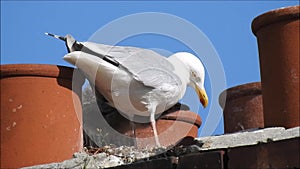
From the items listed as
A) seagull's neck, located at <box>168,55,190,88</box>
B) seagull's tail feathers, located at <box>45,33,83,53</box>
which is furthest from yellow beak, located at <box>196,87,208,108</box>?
seagull's tail feathers, located at <box>45,33,83,53</box>

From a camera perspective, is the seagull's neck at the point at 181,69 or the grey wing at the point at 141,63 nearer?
the grey wing at the point at 141,63

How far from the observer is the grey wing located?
5773 millimetres

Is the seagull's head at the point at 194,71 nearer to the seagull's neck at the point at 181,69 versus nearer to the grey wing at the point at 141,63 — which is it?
the seagull's neck at the point at 181,69

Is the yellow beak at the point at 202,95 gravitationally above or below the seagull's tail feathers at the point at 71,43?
below

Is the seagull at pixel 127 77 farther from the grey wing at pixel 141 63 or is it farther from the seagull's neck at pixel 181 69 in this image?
the seagull's neck at pixel 181 69

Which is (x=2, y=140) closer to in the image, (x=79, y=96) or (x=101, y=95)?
(x=79, y=96)

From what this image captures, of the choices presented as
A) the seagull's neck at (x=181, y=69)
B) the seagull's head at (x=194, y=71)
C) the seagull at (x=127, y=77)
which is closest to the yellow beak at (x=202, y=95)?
the seagull's head at (x=194, y=71)

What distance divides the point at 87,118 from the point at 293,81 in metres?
1.93

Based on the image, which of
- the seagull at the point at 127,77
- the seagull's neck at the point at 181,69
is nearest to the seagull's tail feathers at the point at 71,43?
the seagull at the point at 127,77

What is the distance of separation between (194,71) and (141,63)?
0.54 meters

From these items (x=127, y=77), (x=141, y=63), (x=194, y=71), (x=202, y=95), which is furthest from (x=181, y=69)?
(x=127, y=77)

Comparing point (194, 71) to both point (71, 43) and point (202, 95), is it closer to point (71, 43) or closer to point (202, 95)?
point (202, 95)

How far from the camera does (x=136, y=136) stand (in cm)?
574

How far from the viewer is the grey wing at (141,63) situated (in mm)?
5773
